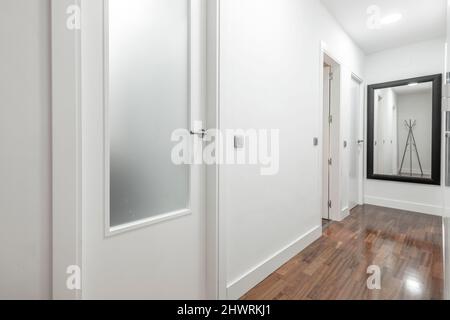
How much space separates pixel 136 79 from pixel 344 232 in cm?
280

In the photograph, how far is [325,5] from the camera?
2570 mm

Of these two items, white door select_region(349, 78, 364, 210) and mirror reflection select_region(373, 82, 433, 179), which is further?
white door select_region(349, 78, 364, 210)

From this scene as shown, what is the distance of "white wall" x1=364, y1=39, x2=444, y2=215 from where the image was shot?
332 centimetres

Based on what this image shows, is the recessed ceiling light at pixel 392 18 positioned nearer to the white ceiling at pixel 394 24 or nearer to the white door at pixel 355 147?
the white ceiling at pixel 394 24

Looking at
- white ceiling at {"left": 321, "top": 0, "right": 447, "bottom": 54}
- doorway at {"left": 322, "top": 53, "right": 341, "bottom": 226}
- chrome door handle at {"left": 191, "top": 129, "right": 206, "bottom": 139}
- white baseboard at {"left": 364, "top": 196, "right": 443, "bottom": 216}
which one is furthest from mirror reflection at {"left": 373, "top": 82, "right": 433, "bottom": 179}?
chrome door handle at {"left": 191, "top": 129, "right": 206, "bottom": 139}

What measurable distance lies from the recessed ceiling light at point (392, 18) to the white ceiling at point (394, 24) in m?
0.05

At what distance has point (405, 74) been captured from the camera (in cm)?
355

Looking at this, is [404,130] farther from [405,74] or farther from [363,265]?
[363,265]

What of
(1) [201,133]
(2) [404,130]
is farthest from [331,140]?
(1) [201,133]

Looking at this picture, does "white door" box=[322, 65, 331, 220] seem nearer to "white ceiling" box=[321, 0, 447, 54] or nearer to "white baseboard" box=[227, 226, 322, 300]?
"white ceiling" box=[321, 0, 447, 54]

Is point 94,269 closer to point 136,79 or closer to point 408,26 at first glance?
point 136,79

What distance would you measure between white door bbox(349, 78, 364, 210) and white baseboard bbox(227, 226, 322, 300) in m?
1.63

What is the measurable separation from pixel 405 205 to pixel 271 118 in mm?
3317

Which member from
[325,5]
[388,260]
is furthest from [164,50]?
[388,260]
